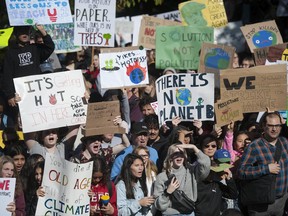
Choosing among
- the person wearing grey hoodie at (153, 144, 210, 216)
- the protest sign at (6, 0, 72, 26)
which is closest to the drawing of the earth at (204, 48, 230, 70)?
the protest sign at (6, 0, 72, 26)

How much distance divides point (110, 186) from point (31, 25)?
3.29 m

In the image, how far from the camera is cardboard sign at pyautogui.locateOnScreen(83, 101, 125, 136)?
41.3 ft

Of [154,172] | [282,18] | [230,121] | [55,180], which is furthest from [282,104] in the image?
[282,18]

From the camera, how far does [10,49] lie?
13.6 m

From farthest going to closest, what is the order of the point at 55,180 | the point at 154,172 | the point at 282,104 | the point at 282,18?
the point at 282,18
the point at 282,104
the point at 154,172
the point at 55,180

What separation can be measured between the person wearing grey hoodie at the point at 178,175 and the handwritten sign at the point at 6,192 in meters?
1.68

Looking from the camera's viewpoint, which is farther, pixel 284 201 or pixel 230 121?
pixel 230 121

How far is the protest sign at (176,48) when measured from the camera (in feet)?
48.8

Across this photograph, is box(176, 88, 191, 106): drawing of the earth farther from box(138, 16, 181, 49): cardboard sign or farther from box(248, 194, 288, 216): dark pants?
box(138, 16, 181, 49): cardboard sign

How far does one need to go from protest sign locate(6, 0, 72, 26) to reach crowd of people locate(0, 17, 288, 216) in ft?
0.69

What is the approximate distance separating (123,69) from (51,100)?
161cm

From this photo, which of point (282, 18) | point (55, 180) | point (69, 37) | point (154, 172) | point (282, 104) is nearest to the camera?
point (55, 180)

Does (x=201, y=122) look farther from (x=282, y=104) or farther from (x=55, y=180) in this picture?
(x=55, y=180)

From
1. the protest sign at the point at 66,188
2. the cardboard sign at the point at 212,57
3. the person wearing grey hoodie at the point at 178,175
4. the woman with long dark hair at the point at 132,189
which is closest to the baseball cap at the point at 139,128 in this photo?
the person wearing grey hoodie at the point at 178,175
